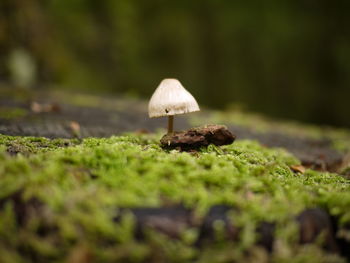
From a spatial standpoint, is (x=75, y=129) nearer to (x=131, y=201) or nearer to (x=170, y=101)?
(x=170, y=101)

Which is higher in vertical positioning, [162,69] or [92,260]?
[162,69]

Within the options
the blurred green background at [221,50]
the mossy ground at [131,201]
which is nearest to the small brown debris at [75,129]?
the mossy ground at [131,201]

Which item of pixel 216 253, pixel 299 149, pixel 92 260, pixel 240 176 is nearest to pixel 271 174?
pixel 240 176

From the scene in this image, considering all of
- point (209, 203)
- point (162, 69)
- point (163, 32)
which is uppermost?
point (163, 32)

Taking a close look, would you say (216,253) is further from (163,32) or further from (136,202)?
(163,32)

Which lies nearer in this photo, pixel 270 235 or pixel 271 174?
pixel 270 235

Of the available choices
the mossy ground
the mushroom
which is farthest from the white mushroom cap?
the mossy ground
